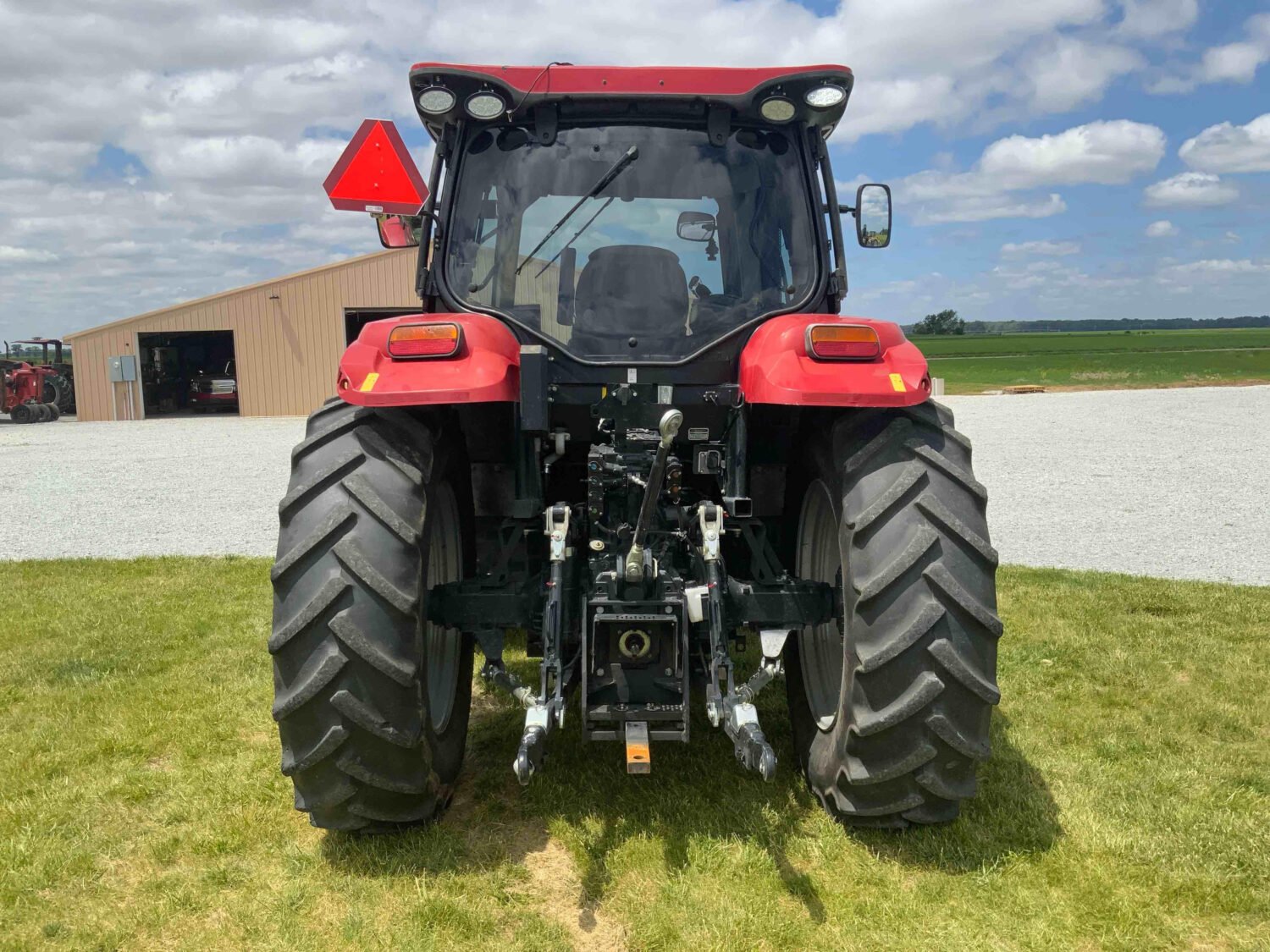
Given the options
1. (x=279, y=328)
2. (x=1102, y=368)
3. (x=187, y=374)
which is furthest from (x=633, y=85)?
(x=1102, y=368)

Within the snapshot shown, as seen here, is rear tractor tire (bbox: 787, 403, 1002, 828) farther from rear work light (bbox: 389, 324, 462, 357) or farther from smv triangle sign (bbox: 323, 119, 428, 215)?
smv triangle sign (bbox: 323, 119, 428, 215)

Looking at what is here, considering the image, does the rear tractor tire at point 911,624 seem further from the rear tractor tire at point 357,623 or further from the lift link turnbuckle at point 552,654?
the rear tractor tire at point 357,623

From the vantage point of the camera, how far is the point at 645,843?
10.0ft

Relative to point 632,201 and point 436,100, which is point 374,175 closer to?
point 436,100

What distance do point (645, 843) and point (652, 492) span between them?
45.8 inches

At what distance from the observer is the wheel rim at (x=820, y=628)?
11.3 ft

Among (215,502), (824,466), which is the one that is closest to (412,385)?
(824,466)

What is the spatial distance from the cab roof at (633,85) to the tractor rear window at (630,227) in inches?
4.9

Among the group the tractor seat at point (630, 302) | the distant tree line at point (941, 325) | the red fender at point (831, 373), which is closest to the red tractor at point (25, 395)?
the tractor seat at point (630, 302)

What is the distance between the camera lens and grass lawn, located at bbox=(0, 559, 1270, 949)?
104 inches

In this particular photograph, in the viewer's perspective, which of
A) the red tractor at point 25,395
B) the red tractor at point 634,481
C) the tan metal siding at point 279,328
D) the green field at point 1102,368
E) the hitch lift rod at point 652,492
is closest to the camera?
the hitch lift rod at point 652,492

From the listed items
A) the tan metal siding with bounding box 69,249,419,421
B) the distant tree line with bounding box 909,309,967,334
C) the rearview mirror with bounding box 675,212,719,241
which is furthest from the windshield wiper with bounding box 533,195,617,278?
the distant tree line with bounding box 909,309,967,334

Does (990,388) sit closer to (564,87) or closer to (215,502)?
(215,502)

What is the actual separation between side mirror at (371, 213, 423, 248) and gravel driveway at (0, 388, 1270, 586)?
4.18m
